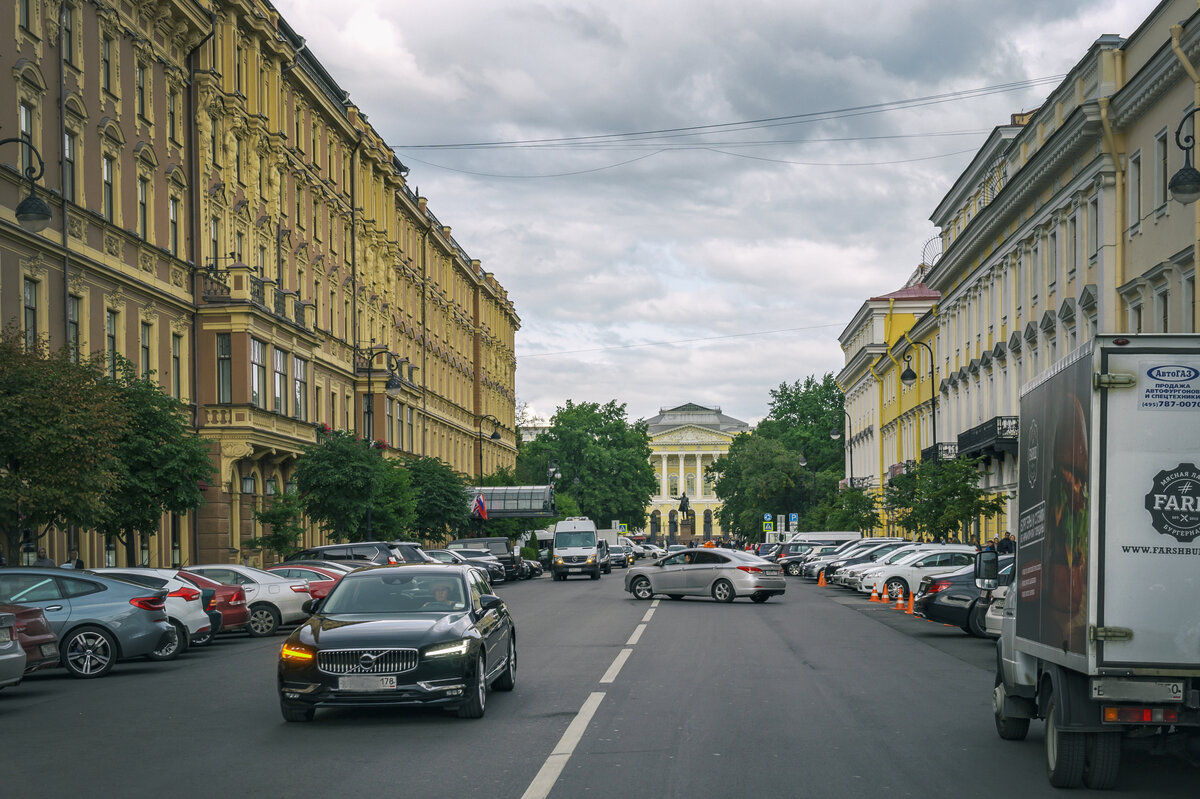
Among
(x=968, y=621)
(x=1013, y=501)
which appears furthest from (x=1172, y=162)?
(x=1013, y=501)

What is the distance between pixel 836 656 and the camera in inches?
804

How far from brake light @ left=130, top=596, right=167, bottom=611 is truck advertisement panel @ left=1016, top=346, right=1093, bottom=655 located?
12738mm

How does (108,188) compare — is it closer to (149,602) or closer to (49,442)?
(49,442)

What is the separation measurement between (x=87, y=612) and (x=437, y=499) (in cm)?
4154

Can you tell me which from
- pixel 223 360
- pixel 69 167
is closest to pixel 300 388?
pixel 223 360

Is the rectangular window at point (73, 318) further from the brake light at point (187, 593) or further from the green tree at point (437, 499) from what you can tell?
the green tree at point (437, 499)

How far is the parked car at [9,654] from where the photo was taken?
14320mm

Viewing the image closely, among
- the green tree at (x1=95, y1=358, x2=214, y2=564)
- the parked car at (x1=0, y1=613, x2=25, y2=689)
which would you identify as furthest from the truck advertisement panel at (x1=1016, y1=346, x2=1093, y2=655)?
the green tree at (x1=95, y1=358, x2=214, y2=564)

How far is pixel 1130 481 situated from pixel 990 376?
5127 cm

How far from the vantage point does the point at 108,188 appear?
3625 centimetres

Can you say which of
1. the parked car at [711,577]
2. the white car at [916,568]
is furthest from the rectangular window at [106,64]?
the white car at [916,568]

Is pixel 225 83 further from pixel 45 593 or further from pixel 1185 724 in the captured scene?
pixel 1185 724

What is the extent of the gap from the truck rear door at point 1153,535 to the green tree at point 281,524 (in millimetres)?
34558

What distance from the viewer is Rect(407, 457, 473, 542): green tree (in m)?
60.0
